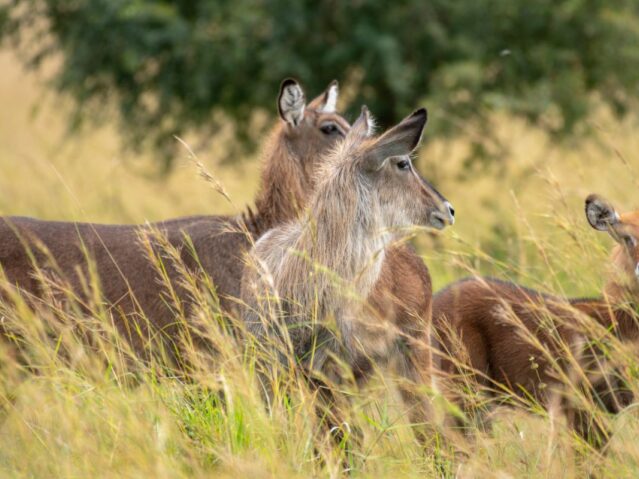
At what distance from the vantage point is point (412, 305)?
505 cm

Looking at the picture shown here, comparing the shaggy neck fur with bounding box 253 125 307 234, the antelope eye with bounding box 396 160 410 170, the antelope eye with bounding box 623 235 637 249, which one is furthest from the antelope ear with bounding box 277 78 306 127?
the antelope eye with bounding box 623 235 637 249

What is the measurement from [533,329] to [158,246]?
6.51ft

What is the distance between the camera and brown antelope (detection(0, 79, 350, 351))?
5715 mm

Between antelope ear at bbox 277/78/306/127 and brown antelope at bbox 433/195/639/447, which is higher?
antelope ear at bbox 277/78/306/127

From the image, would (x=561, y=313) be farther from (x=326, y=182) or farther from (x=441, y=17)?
(x=441, y=17)

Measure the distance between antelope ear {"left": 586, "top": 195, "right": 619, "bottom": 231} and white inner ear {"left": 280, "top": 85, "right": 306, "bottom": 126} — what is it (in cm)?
199

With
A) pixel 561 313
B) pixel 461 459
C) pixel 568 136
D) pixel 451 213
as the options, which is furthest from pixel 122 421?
pixel 568 136

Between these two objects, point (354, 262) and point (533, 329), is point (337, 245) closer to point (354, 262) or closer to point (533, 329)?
point (354, 262)

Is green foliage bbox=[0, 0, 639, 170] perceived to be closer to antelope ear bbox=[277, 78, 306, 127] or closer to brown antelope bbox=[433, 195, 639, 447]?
antelope ear bbox=[277, 78, 306, 127]

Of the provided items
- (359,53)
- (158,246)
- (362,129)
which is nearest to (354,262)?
(362,129)

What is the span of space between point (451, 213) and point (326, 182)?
1.87 ft

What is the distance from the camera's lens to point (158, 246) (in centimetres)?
598

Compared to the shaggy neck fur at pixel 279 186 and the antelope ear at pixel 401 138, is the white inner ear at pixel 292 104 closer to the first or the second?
the shaggy neck fur at pixel 279 186

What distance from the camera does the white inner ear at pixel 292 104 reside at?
650 cm
